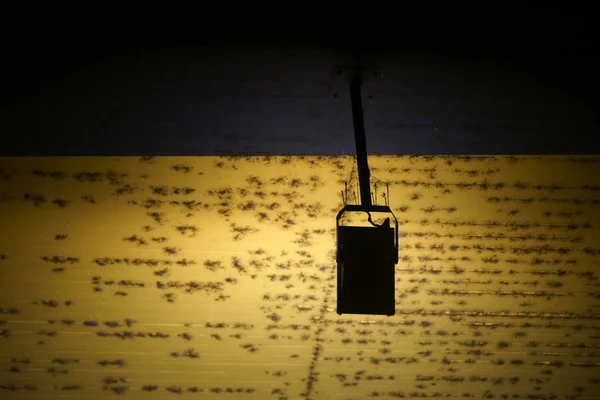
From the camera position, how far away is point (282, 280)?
306 cm

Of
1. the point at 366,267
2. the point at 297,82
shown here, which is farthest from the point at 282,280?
the point at 297,82

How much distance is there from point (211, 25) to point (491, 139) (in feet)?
4.68

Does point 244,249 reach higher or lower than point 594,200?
lower

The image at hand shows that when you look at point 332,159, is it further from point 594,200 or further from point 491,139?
point 594,200

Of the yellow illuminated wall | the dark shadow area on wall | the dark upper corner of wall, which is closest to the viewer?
the dark shadow area on wall

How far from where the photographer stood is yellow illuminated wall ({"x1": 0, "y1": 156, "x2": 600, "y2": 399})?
2.77 m

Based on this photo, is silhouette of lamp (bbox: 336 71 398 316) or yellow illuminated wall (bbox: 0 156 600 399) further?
yellow illuminated wall (bbox: 0 156 600 399)


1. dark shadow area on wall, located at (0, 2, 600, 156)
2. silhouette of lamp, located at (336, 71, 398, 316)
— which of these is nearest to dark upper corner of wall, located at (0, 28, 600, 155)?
dark shadow area on wall, located at (0, 2, 600, 156)

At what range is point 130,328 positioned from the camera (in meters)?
3.26

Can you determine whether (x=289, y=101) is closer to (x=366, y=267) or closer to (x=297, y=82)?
(x=297, y=82)

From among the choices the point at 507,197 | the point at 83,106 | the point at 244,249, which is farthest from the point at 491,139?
the point at 83,106

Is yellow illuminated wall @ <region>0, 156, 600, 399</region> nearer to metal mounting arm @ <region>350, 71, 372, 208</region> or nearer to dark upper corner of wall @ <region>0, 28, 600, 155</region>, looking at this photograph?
dark upper corner of wall @ <region>0, 28, 600, 155</region>

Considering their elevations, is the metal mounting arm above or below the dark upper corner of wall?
below

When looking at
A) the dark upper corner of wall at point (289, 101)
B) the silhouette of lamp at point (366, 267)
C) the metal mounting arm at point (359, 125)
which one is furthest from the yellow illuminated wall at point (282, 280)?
the silhouette of lamp at point (366, 267)
